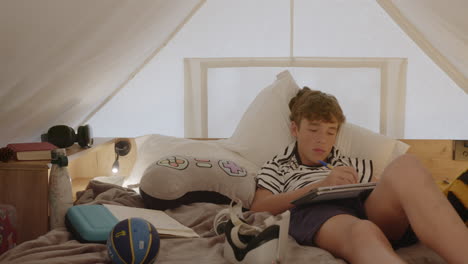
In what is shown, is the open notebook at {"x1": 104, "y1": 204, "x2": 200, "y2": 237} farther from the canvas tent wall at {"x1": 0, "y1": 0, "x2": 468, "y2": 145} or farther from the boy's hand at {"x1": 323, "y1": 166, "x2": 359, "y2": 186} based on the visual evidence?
the canvas tent wall at {"x1": 0, "y1": 0, "x2": 468, "y2": 145}

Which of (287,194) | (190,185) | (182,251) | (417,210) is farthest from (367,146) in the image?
(182,251)

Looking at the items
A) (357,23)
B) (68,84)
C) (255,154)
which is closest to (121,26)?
(68,84)

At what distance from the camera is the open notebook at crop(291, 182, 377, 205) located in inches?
46.2

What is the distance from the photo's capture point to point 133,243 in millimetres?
1046

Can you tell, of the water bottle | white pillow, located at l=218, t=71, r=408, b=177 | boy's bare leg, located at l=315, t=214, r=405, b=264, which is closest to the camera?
boy's bare leg, located at l=315, t=214, r=405, b=264

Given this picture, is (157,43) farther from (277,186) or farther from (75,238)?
(75,238)

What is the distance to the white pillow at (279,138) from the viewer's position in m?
1.97

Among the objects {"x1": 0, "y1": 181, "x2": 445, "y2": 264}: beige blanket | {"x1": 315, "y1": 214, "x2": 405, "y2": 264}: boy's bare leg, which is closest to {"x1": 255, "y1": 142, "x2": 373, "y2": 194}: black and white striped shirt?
{"x1": 0, "y1": 181, "x2": 445, "y2": 264}: beige blanket

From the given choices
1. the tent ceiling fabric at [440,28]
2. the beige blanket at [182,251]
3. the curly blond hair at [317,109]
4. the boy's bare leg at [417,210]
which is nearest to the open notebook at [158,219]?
the beige blanket at [182,251]

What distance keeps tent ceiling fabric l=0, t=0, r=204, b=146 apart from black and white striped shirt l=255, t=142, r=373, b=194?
686 mm

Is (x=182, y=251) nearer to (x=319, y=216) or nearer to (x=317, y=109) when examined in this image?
(x=319, y=216)

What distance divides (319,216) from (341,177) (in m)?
0.13

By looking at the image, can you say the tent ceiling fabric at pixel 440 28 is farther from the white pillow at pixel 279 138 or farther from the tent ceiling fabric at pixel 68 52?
the tent ceiling fabric at pixel 68 52

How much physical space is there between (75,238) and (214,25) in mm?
1349
